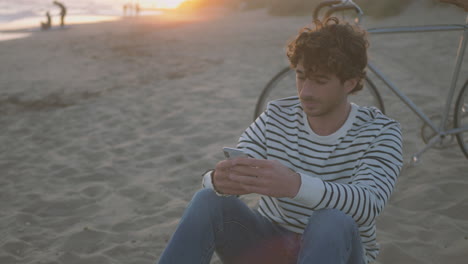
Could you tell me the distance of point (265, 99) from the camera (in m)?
3.97

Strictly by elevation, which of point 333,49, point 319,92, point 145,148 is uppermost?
point 333,49

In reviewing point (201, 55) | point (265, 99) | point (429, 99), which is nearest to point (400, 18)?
point (201, 55)

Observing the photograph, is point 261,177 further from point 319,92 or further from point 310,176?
point 319,92

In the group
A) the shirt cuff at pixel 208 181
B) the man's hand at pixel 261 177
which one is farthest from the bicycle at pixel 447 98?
the man's hand at pixel 261 177

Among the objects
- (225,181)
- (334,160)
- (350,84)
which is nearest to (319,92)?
(350,84)

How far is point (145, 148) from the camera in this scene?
4.77 metres

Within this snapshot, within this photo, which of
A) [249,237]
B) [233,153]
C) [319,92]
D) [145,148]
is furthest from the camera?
[145,148]

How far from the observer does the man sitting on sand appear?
1633mm

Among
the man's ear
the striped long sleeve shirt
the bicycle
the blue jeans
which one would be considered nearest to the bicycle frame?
the bicycle

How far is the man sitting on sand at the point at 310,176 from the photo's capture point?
163cm

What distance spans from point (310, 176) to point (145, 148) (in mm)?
3374

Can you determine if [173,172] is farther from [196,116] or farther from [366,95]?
[366,95]

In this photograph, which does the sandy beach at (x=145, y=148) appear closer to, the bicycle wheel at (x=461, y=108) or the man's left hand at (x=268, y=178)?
the bicycle wheel at (x=461, y=108)

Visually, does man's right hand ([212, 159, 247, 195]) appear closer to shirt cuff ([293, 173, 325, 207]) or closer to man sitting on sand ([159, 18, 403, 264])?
man sitting on sand ([159, 18, 403, 264])
